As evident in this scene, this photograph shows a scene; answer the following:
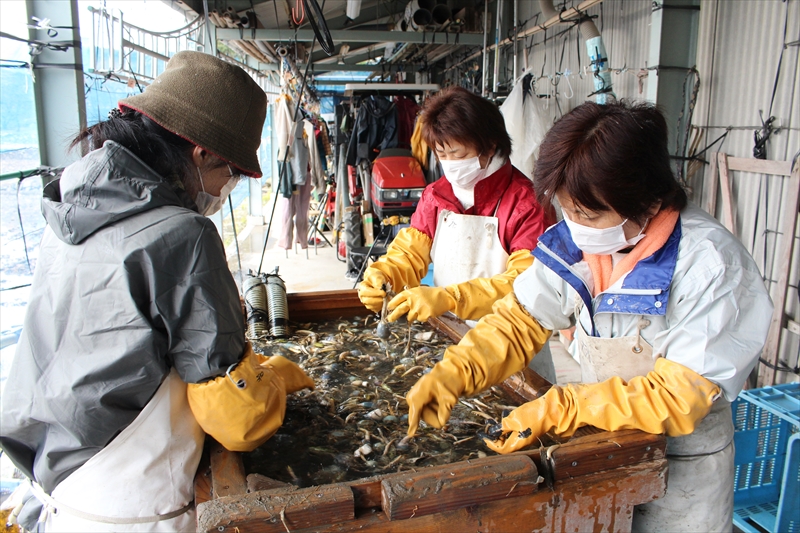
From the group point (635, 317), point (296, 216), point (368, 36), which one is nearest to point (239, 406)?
point (635, 317)

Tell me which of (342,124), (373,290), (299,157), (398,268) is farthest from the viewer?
(342,124)

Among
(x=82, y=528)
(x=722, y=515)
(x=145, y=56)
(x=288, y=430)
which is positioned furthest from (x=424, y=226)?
(x=145, y=56)

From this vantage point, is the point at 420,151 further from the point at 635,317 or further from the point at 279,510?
the point at 279,510

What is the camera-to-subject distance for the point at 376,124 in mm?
7828

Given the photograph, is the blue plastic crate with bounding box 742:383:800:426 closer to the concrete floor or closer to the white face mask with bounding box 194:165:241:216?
the white face mask with bounding box 194:165:241:216

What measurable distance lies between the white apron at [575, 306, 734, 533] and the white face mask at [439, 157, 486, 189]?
3.68ft

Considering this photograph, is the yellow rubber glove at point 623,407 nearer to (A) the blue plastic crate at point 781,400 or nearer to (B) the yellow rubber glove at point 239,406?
(B) the yellow rubber glove at point 239,406

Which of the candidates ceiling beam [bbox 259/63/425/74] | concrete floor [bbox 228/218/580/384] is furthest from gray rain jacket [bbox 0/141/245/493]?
ceiling beam [bbox 259/63/425/74]

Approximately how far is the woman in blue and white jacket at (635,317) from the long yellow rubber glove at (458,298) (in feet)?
1.57

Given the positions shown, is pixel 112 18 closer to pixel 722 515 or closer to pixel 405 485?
pixel 405 485

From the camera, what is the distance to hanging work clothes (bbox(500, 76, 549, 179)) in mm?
5572

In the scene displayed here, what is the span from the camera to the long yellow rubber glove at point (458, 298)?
2260 mm

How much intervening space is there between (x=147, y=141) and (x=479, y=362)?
42.9 inches

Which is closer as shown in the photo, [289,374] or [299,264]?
[289,374]
